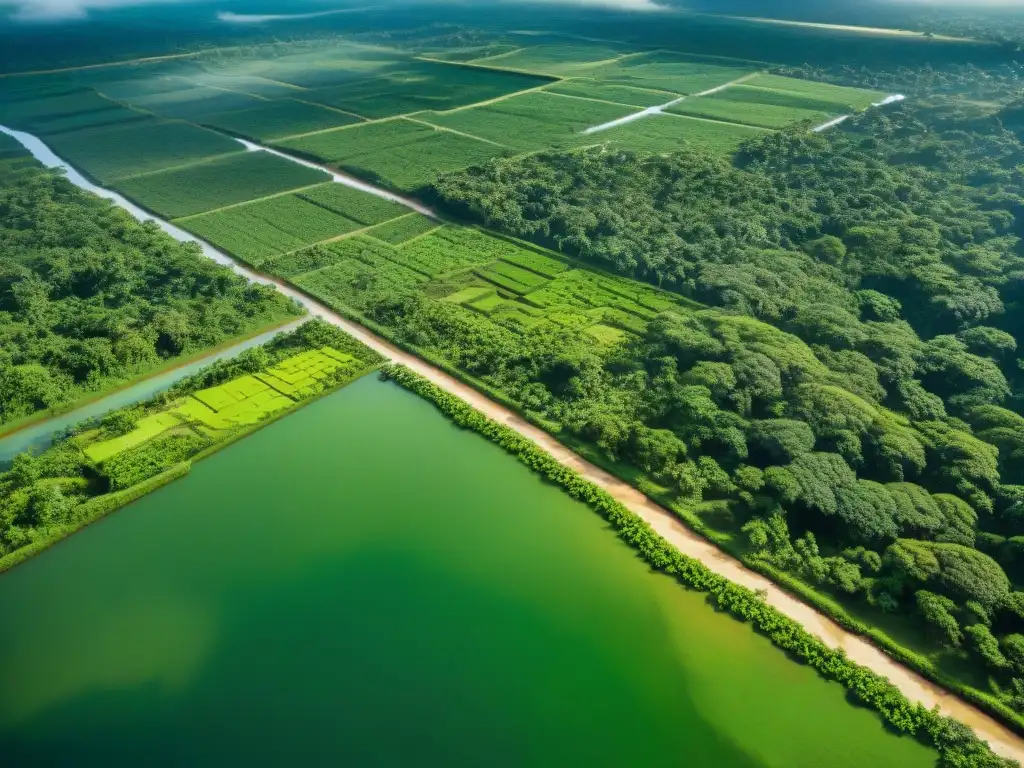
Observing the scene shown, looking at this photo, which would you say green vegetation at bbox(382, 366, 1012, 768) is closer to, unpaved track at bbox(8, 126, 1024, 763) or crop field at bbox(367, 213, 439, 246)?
unpaved track at bbox(8, 126, 1024, 763)

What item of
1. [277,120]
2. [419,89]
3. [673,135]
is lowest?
[277,120]

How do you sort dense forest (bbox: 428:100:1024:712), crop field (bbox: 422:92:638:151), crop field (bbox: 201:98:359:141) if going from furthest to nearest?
crop field (bbox: 201:98:359:141), crop field (bbox: 422:92:638:151), dense forest (bbox: 428:100:1024:712)

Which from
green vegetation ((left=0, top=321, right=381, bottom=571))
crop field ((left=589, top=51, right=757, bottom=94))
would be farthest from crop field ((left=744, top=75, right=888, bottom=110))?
green vegetation ((left=0, top=321, right=381, bottom=571))

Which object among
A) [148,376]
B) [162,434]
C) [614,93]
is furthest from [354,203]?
[614,93]

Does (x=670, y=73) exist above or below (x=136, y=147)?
above

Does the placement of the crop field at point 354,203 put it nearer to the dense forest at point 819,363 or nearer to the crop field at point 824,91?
the dense forest at point 819,363

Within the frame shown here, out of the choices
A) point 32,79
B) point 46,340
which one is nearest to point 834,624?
point 46,340

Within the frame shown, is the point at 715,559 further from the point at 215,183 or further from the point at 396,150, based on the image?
the point at 396,150

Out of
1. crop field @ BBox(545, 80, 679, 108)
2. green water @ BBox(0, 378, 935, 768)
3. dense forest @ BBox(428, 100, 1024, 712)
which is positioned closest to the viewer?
green water @ BBox(0, 378, 935, 768)
